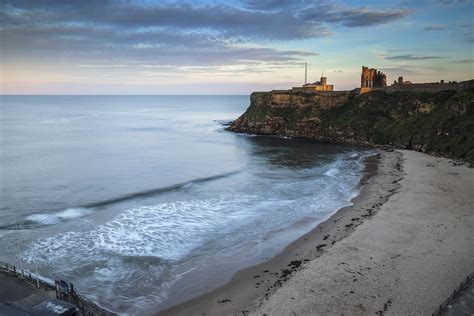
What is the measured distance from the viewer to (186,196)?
4288 cm

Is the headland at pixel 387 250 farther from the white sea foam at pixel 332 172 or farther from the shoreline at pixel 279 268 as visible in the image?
the white sea foam at pixel 332 172

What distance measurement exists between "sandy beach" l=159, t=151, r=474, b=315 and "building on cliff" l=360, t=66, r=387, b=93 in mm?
77244

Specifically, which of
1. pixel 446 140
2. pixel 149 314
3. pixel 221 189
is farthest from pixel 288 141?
pixel 149 314

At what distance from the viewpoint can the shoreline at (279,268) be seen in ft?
65.8

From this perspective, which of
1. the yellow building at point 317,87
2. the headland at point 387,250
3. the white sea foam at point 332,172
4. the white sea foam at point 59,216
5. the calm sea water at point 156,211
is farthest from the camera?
the yellow building at point 317,87

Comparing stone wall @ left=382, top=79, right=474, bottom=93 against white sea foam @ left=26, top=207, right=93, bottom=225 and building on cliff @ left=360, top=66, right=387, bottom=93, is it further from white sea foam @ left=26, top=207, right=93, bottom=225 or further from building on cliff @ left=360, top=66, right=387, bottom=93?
white sea foam @ left=26, top=207, right=93, bottom=225

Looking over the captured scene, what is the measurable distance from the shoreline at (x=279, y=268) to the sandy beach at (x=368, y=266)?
0.06 m

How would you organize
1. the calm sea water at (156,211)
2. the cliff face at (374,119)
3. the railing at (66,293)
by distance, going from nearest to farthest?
1. the railing at (66,293)
2. the calm sea water at (156,211)
3. the cliff face at (374,119)

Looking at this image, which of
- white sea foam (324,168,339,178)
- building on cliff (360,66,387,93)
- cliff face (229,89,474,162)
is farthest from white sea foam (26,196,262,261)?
building on cliff (360,66,387,93)

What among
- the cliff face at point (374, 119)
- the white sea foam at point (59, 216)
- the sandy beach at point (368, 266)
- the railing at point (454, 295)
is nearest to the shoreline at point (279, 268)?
the sandy beach at point (368, 266)

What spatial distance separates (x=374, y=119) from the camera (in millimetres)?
87250

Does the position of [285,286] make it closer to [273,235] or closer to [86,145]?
[273,235]

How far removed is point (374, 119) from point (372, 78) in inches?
1135

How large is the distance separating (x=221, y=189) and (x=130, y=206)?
1205cm
